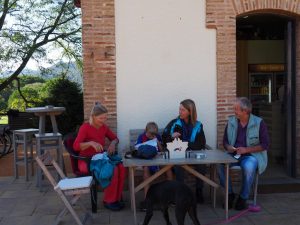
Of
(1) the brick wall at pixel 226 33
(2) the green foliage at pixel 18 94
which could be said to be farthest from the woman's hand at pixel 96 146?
(2) the green foliage at pixel 18 94

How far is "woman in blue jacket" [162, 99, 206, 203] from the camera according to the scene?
5934 millimetres

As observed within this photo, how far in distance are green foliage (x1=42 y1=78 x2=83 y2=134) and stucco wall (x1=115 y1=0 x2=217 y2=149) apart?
9607 mm

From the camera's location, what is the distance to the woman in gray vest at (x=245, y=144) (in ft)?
18.5

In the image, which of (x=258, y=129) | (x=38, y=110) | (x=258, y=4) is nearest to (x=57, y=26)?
(x=38, y=110)

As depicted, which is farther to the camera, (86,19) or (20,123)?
(20,123)

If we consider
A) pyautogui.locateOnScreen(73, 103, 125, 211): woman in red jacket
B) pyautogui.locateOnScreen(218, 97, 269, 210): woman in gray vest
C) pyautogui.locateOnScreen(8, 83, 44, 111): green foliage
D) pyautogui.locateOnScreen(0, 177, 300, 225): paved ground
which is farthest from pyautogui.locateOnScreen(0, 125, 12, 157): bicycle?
pyautogui.locateOnScreen(218, 97, 269, 210): woman in gray vest

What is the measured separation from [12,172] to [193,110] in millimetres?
4665

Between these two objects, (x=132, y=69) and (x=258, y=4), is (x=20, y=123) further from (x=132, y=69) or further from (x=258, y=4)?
(x=258, y=4)

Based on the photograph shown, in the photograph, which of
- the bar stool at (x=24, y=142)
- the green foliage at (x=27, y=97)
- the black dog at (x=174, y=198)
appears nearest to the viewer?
the black dog at (x=174, y=198)

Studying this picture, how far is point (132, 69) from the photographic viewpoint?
661cm

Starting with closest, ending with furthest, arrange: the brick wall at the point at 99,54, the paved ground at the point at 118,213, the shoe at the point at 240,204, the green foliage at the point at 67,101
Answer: the paved ground at the point at 118,213 < the shoe at the point at 240,204 < the brick wall at the point at 99,54 < the green foliage at the point at 67,101

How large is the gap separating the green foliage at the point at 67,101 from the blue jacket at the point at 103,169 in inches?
412

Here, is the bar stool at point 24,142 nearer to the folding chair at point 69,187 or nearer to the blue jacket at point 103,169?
the blue jacket at point 103,169

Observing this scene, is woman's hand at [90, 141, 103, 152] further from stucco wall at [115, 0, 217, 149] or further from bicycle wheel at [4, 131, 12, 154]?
bicycle wheel at [4, 131, 12, 154]
